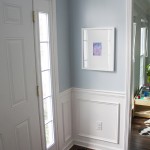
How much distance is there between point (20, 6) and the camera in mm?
1825

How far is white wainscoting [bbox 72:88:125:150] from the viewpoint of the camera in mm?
2566

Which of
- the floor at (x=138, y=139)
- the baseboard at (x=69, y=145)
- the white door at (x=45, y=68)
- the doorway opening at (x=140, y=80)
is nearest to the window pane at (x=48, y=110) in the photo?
the white door at (x=45, y=68)

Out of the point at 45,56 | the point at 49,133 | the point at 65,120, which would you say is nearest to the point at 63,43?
the point at 45,56

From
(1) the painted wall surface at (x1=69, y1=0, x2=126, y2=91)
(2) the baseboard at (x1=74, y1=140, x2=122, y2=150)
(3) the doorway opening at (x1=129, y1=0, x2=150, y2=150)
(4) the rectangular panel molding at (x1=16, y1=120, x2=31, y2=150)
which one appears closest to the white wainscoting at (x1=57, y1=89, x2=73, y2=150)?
(2) the baseboard at (x1=74, y1=140, x2=122, y2=150)

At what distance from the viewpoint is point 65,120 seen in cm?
275

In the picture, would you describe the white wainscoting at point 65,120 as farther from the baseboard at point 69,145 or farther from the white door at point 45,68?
the white door at point 45,68

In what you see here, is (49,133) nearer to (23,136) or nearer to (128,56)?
(23,136)

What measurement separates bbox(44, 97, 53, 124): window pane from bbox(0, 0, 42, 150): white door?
0.22m

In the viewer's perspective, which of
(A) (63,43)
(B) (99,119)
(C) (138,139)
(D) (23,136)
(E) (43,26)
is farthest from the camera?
(C) (138,139)

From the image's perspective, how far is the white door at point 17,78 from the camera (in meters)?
1.68

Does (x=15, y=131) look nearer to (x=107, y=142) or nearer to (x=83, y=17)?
(x=107, y=142)

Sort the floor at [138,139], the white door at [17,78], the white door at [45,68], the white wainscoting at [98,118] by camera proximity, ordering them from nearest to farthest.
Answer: the white door at [17,78], the white door at [45,68], the white wainscoting at [98,118], the floor at [138,139]

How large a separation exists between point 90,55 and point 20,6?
3.75 ft

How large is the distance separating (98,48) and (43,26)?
0.79m
